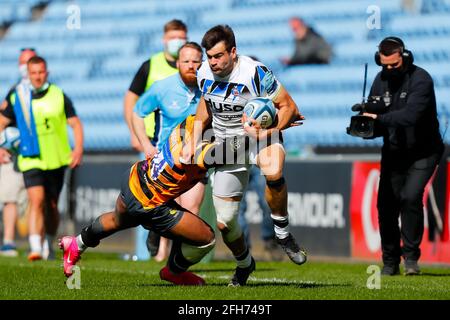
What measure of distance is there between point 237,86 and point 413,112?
2.52m

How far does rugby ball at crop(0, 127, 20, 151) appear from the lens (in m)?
13.8

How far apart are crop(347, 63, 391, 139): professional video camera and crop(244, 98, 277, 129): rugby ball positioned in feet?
7.70

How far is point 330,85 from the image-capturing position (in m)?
17.7

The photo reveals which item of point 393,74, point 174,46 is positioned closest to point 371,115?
point 393,74

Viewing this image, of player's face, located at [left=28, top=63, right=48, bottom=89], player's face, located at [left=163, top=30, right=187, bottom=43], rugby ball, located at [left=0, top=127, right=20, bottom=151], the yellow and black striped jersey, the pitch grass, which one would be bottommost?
the pitch grass

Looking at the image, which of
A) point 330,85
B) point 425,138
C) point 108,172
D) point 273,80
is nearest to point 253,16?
point 330,85

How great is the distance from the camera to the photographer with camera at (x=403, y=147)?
10438mm

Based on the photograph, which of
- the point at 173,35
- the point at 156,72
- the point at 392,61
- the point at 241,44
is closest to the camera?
the point at 392,61

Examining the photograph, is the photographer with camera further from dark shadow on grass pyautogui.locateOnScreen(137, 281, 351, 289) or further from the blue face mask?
the blue face mask

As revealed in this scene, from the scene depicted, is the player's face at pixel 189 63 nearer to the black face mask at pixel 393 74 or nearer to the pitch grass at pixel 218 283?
the black face mask at pixel 393 74

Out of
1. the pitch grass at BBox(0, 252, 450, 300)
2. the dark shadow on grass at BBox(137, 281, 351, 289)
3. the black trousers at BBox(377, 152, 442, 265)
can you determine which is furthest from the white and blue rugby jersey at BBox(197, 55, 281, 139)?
the black trousers at BBox(377, 152, 442, 265)

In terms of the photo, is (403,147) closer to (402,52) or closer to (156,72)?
(402,52)

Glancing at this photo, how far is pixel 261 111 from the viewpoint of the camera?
26.6 ft
